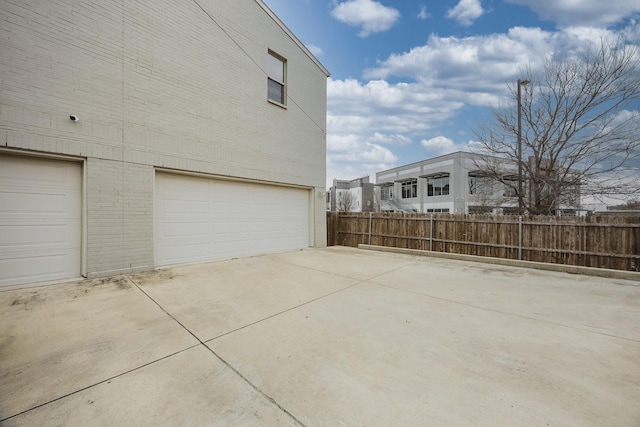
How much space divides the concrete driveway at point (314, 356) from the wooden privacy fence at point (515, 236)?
2217 mm

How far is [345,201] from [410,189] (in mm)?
→ 8433

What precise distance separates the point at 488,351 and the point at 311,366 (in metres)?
1.80

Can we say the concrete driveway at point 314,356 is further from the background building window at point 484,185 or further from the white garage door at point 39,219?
the background building window at point 484,185

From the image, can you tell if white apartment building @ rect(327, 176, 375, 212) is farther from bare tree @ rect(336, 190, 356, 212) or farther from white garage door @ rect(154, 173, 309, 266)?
white garage door @ rect(154, 173, 309, 266)

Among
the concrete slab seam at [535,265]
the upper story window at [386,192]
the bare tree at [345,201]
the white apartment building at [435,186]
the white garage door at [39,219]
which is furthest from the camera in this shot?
the bare tree at [345,201]

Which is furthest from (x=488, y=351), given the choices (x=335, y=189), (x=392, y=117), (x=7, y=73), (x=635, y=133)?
(x=335, y=189)

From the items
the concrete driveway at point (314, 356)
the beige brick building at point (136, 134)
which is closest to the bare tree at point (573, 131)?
the concrete driveway at point (314, 356)

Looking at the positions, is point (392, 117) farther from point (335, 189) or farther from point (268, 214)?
point (335, 189)

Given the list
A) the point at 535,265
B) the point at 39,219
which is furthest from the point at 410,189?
the point at 39,219

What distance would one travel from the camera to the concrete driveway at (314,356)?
71.4 inches

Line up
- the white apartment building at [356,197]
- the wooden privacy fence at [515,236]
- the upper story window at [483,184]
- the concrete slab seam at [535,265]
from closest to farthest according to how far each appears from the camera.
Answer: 1. the concrete slab seam at [535,265]
2. the wooden privacy fence at [515,236]
3. the upper story window at [483,184]
4. the white apartment building at [356,197]

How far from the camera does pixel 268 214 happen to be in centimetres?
844

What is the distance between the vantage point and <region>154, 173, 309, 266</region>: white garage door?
6.05 metres

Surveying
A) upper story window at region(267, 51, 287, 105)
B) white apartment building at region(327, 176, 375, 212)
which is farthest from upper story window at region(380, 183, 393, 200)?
upper story window at region(267, 51, 287, 105)
